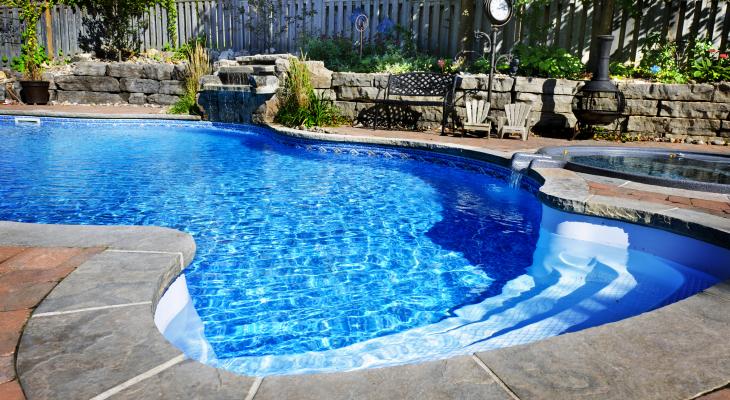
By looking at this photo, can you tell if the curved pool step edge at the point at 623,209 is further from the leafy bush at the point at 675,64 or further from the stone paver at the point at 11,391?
the leafy bush at the point at 675,64

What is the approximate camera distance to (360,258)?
2.94 m

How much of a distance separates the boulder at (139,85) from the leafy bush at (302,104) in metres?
3.63

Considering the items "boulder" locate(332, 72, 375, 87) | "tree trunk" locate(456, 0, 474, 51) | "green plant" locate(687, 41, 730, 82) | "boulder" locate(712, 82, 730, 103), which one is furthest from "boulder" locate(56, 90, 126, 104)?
"boulder" locate(712, 82, 730, 103)

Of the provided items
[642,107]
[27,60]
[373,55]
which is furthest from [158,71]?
[642,107]

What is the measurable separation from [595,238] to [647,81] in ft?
16.6

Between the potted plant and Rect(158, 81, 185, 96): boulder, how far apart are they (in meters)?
2.23

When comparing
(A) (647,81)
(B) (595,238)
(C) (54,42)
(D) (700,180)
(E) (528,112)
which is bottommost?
(B) (595,238)

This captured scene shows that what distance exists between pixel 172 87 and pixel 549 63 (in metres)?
7.08

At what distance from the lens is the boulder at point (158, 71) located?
990 centimetres

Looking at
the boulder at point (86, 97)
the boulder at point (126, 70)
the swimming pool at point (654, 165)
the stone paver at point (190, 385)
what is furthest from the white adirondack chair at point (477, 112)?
the boulder at point (86, 97)

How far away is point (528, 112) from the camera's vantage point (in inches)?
261

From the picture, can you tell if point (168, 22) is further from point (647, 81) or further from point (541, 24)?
point (647, 81)

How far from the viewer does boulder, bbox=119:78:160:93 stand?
33.2 feet

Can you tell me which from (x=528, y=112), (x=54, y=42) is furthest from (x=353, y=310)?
(x=54, y=42)
